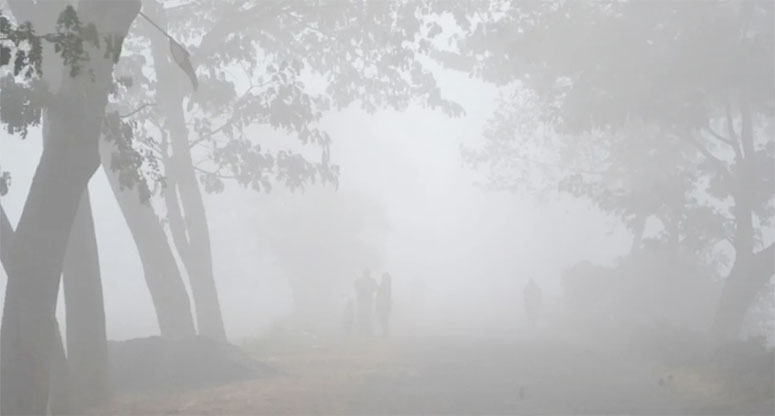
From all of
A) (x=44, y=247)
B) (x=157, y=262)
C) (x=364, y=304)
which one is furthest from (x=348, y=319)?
(x=44, y=247)

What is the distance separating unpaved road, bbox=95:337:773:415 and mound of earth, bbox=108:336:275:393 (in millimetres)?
549

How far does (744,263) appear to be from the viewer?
1966 cm

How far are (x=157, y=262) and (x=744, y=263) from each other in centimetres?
1434

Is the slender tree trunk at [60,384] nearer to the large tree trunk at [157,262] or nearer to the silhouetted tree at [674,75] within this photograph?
the large tree trunk at [157,262]

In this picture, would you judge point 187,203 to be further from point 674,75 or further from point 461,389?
point 674,75

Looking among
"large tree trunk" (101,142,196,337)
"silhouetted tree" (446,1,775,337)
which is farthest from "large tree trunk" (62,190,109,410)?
"silhouetted tree" (446,1,775,337)

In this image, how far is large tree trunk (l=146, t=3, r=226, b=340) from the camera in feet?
59.7

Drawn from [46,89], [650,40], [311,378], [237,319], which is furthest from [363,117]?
[46,89]

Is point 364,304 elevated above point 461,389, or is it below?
above

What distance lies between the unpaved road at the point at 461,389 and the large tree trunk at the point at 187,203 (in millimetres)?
1930

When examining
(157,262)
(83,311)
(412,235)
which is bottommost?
(83,311)

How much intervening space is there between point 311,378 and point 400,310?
1237 inches

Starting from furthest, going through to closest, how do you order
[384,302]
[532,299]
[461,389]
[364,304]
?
[532,299] → [364,304] → [384,302] → [461,389]

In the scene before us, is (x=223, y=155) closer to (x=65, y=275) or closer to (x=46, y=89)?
(x=65, y=275)
